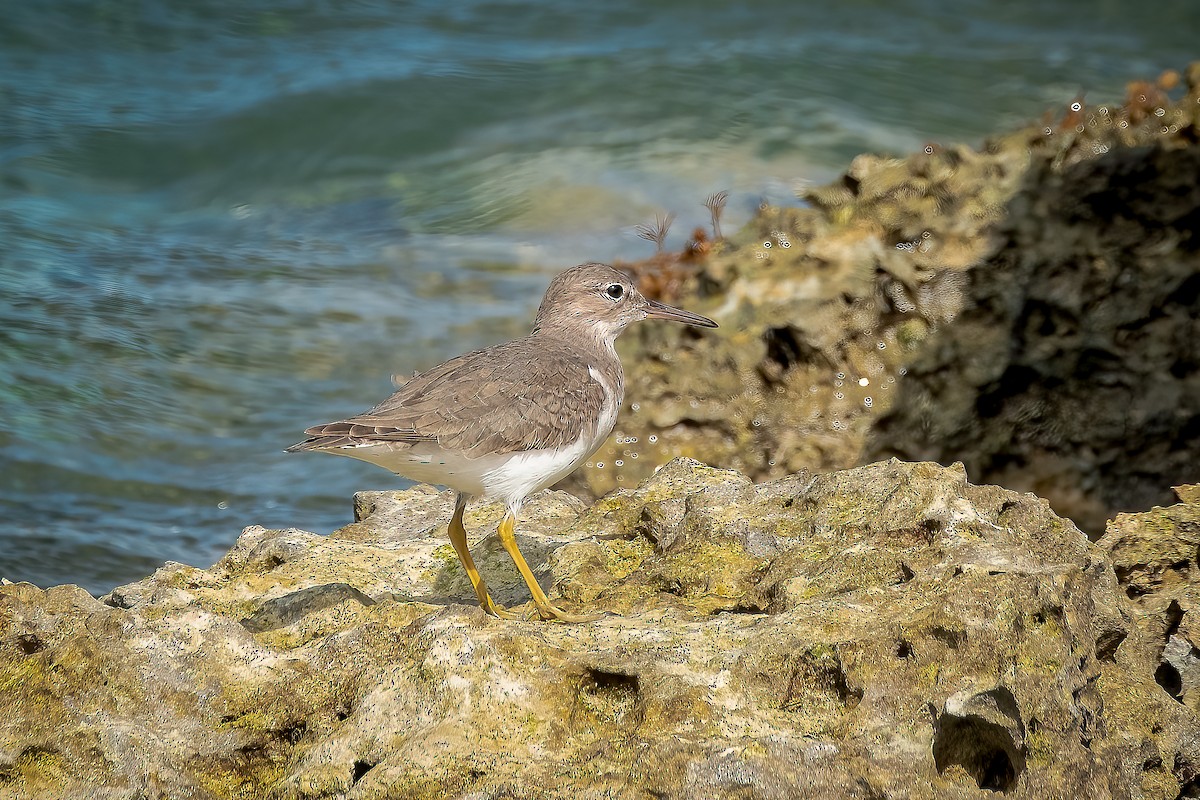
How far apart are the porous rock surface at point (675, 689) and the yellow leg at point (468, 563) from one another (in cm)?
56

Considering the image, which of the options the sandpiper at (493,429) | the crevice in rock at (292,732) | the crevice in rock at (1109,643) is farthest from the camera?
the sandpiper at (493,429)

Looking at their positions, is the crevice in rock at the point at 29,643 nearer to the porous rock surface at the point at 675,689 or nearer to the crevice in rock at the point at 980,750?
the porous rock surface at the point at 675,689

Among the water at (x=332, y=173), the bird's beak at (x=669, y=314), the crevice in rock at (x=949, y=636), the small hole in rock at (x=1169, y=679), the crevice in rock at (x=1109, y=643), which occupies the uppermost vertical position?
the crevice in rock at (x=949, y=636)

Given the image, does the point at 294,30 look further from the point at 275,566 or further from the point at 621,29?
the point at 275,566

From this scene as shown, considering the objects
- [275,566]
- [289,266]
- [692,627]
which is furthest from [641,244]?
[692,627]

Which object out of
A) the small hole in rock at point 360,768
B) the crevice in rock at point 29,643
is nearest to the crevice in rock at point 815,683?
the small hole in rock at point 360,768

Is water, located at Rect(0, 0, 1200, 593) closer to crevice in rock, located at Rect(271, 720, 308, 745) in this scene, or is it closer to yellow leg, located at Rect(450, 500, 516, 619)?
yellow leg, located at Rect(450, 500, 516, 619)

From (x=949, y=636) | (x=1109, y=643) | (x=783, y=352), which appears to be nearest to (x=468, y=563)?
(x=949, y=636)

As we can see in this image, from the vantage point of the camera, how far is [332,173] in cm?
1564

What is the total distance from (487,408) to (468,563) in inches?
26.2

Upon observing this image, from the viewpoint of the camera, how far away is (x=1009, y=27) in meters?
20.1

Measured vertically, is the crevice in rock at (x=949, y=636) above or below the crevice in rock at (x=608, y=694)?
above

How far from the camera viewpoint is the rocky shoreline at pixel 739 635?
11.3 ft

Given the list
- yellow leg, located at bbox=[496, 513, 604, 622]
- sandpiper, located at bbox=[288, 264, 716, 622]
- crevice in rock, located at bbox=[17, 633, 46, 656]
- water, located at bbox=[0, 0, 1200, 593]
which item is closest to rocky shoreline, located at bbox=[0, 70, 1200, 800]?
crevice in rock, located at bbox=[17, 633, 46, 656]
